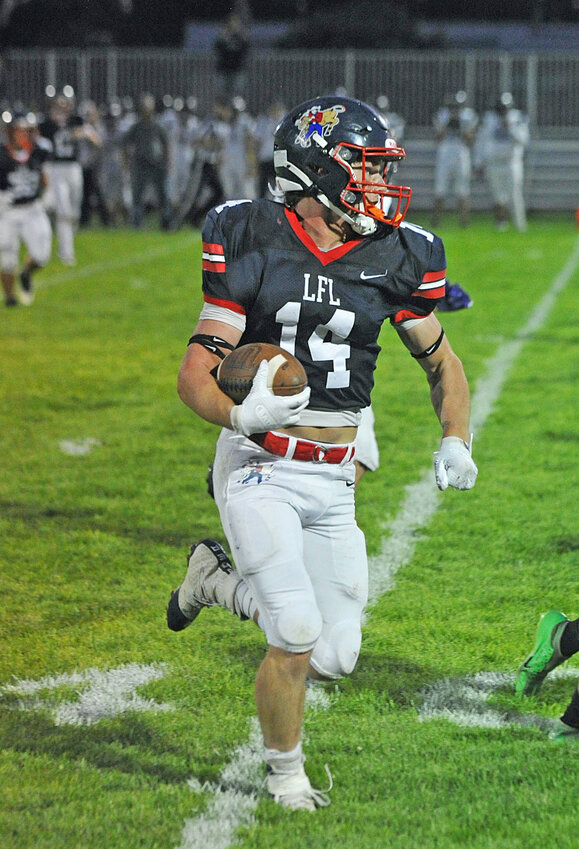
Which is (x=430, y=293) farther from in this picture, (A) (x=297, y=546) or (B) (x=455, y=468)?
(A) (x=297, y=546)

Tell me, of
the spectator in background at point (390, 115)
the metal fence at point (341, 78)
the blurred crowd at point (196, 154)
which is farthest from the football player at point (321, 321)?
the metal fence at point (341, 78)

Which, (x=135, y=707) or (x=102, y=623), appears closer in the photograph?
(x=135, y=707)

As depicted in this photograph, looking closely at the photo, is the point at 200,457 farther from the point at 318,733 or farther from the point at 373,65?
the point at 373,65

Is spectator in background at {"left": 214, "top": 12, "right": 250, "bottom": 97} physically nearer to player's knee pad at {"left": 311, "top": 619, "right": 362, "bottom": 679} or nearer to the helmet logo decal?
the helmet logo decal

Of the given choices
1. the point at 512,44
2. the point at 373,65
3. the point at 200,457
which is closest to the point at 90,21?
the point at 512,44

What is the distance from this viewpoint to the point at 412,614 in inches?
158

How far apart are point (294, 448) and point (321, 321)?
0.34 m

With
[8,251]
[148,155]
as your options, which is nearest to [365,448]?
[8,251]

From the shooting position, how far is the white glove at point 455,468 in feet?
9.91

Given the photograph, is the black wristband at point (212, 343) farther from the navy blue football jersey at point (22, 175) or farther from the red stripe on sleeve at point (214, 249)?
Answer: the navy blue football jersey at point (22, 175)

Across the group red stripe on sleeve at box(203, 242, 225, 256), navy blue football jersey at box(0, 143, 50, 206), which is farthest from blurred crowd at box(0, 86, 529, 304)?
red stripe on sleeve at box(203, 242, 225, 256)

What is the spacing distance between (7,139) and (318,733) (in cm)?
941

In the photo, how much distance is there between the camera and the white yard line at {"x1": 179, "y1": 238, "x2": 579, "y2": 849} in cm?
270

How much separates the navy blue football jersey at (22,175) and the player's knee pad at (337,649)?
9158 millimetres
